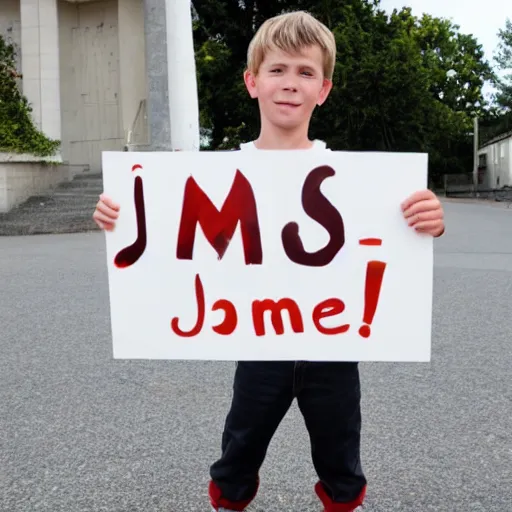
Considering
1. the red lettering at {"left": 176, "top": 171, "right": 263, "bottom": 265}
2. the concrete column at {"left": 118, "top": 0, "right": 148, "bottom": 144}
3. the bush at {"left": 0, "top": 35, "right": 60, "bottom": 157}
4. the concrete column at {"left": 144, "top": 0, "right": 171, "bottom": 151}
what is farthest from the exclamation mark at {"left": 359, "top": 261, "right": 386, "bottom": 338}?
the concrete column at {"left": 118, "top": 0, "right": 148, "bottom": 144}

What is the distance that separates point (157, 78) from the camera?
17094 millimetres

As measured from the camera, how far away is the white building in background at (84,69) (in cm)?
1861

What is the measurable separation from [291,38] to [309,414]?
1105 millimetres

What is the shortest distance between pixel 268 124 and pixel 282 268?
1.43 ft

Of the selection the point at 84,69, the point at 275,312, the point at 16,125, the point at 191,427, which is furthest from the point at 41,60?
the point at 275,312

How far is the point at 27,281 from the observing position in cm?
834

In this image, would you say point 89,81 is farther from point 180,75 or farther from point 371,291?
point 371,291

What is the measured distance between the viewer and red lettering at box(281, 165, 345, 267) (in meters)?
2.21

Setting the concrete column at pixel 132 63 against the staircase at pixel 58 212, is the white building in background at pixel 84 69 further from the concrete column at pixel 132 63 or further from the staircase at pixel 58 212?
the staircase at pixel 58 212

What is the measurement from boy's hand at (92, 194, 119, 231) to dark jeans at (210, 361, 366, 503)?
58 cm

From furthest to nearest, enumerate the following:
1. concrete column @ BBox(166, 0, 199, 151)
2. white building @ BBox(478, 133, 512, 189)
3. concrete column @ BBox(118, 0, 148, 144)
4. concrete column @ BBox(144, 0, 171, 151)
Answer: white building @ BBox(478, 133, 512, 189) → concrete column @ BBox(118, 0, 148, 144) → concrete column @ BBox(166, 0, 199, 151) → concrete column @ BBox(144, 0, 171, 151)

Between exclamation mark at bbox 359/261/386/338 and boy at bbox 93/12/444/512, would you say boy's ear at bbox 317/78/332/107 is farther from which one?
exclamation mark at bbox 359/261/386/338

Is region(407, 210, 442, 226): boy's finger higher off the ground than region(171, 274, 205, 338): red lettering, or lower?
higher

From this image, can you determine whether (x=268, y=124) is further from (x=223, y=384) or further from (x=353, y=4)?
(x=353, y=4)
